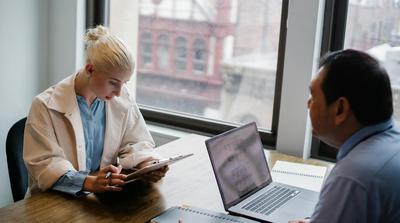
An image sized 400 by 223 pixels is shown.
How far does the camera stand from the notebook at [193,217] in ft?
4.90

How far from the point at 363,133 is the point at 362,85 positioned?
4.6 inches

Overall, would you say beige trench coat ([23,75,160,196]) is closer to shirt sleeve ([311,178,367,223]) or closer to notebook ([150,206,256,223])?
notebook ([150,206,256,223])

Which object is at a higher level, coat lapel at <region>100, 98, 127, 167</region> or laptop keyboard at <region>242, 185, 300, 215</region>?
coat lapel at <region>100, 98, 127, 167</region>

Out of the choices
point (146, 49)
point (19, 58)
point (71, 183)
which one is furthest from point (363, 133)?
point (19, 58)

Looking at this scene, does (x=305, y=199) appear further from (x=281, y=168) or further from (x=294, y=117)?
(x=294, y=117)

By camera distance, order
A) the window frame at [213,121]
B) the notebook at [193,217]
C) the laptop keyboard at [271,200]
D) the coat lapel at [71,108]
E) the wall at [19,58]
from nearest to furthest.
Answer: the notebook at [193,217] < the laptop keyboard at [271,200] < the coat lapel at [71,108] < the window frame at [213,121] < the wall at [19,58]

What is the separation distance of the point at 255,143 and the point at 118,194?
19.4 inches

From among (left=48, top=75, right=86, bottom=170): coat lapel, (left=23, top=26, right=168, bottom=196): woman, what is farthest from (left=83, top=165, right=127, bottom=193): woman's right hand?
(left=48, top=75, right=86, bottom=170): coat lapel

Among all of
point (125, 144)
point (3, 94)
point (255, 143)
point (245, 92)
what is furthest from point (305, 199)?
point (3, 94)

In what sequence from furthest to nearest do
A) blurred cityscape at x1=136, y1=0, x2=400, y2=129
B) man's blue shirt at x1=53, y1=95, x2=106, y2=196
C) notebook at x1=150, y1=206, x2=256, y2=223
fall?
blurred cityscape at x1=136, y1=0, x2=400, y2=129, man's blue shirt at x1=53, y1=95, x2=106, y2=196, notebook at x1=150, y1=206, x2=256, y2=223

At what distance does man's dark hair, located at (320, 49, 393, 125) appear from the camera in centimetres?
112

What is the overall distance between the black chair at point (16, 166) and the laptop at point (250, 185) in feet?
2.69

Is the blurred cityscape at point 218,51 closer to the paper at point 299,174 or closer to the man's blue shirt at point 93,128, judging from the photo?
the paper at point 299,174

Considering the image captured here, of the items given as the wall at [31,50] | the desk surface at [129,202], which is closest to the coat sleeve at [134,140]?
the desk surface at [129,202]
